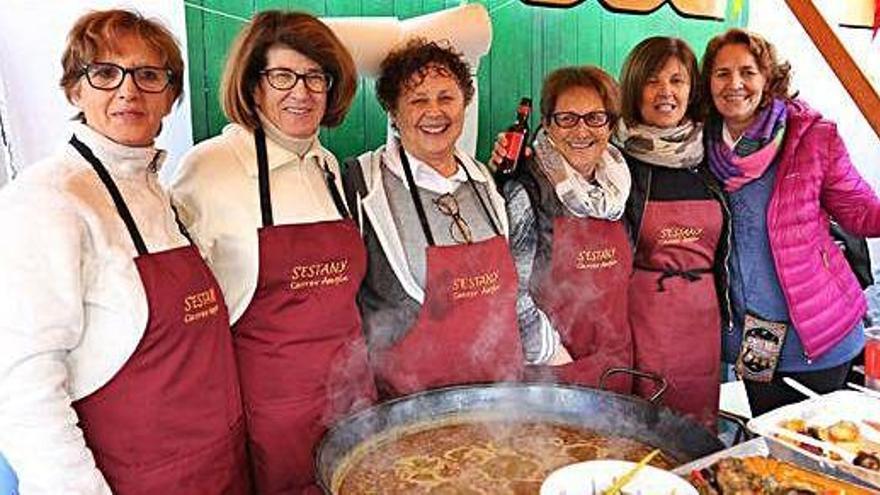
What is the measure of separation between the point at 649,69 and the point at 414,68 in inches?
37.3

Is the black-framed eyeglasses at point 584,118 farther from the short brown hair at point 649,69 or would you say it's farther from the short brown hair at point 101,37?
the short brown hair at point 101,37

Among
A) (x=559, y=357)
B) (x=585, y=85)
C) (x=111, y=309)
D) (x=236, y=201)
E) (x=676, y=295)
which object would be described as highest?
(x=585, y=85)

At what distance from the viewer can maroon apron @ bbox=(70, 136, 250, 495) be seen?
1870 mm

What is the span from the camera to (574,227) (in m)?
2.81

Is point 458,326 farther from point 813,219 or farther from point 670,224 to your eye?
point 813,219

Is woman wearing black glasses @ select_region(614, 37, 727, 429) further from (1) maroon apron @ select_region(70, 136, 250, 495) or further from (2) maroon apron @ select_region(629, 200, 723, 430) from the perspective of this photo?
(1) maroon apron @ select_region(70, 136, 250, 495)

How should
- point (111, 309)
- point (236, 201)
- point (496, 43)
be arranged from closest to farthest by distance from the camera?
point (111, 309) < point (236, 201) < point (496, 43)

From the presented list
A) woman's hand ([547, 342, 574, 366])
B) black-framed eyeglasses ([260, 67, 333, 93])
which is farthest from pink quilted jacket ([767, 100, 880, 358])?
black-framed eyeglasses ([260, 67, 333, 93])

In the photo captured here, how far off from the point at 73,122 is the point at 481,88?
2083 mm

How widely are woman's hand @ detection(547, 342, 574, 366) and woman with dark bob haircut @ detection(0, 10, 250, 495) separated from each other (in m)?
1.09

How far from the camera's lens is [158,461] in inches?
76.2

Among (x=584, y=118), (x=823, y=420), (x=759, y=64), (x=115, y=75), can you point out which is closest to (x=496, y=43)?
(x=584, y=118)

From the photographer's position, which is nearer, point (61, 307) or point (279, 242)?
A: point (61, 307)

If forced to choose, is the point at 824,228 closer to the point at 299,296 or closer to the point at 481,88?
the point at 481,88
